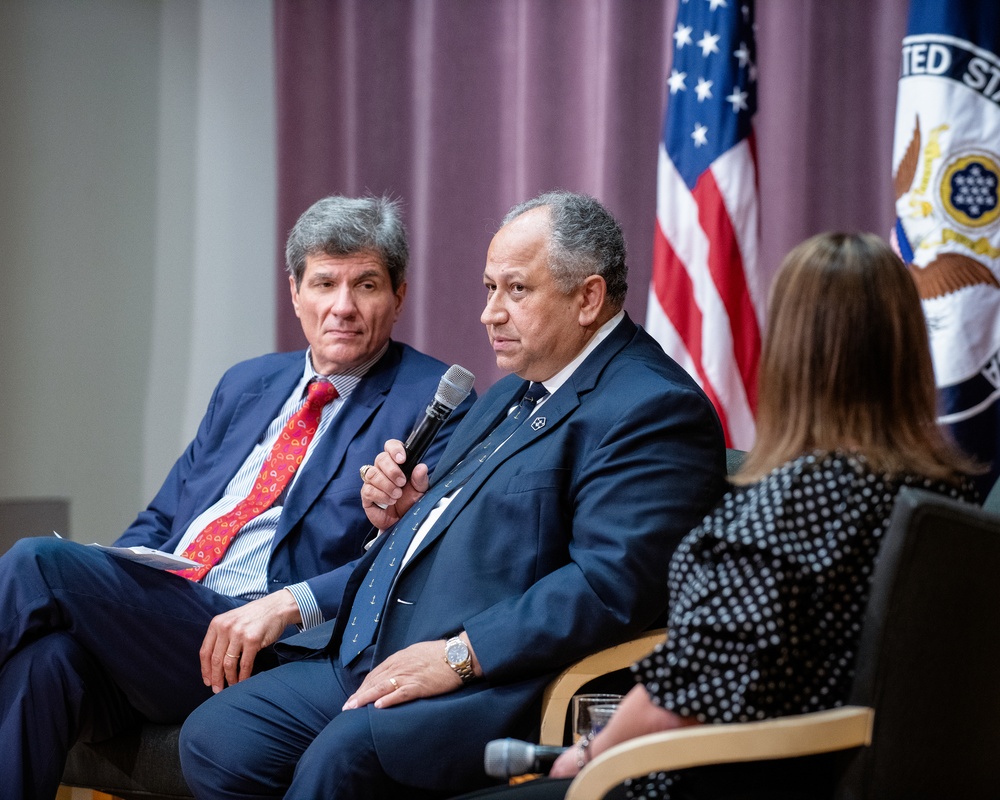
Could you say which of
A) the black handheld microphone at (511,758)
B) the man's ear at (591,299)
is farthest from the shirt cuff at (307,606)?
the black handheld microphone at (511,758)

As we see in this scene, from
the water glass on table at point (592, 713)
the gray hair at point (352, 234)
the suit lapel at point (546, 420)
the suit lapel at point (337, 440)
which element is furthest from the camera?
the gray hair at point (352, 234)

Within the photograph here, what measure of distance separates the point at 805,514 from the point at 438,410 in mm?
1034

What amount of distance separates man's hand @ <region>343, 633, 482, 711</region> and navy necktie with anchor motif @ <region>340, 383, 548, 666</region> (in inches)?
6.6

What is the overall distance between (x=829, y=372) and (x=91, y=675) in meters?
1.64

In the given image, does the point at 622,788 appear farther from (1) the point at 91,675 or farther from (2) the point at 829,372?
(1) the point at 91,675

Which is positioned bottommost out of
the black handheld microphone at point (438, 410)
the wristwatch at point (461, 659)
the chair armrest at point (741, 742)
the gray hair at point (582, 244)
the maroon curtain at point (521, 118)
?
the wristwatch at point (461, 659)

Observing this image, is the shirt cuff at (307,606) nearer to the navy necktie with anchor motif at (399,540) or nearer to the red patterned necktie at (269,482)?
the navy necktie with anchor motif at (399,540)

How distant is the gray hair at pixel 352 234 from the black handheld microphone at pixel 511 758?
1498 millimetres

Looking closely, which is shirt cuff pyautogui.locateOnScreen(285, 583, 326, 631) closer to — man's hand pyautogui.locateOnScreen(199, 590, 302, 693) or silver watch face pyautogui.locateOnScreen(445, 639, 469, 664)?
man's hand pyautogui.locateOnScreen(199, 590, 302, 693)

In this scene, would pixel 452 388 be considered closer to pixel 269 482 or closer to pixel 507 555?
pixel 507 555

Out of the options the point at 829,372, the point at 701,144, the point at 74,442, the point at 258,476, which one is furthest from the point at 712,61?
the point at 74,442

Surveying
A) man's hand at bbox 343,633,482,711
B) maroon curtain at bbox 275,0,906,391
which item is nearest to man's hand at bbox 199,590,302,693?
man's hand at bbox 343,633,482,711

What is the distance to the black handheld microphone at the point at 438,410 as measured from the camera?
7.49ft

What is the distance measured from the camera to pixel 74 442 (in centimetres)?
435
